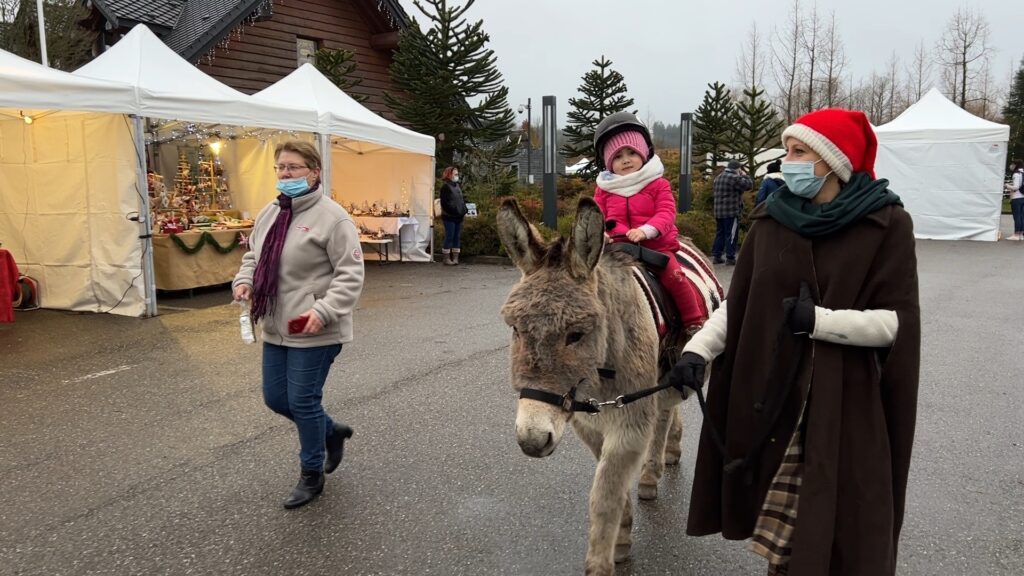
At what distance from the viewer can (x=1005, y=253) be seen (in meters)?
15.6

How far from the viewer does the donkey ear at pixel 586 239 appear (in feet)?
7.57

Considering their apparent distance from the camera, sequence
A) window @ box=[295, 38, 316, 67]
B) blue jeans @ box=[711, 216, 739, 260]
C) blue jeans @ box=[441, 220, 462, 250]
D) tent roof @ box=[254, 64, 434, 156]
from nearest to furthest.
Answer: tent roof @ box=[254, 64, 434, 156] → blue jeans @ box=[711, 216, 739, 260] → blue jeans @ box=[441, 220, 462, 250] → window @ box=[295, 38, 316, 67]

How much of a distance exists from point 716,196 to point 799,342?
11.9 meters

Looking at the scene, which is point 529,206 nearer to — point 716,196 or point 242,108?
point 716,196

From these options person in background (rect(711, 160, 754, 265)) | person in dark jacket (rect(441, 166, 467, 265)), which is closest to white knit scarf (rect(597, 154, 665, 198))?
person in background (rect(711, 160, 754, 265))

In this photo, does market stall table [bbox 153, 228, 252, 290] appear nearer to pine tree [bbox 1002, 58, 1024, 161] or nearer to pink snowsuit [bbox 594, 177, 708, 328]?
pink snowsuit [bbox 594, 177, 708, 328]

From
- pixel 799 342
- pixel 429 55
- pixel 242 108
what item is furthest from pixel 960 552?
pixel 429 55

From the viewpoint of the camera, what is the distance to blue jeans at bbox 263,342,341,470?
3443 millimetres

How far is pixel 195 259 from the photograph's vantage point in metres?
10.1

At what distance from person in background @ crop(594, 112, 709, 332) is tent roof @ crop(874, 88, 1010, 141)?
1773 centimetres

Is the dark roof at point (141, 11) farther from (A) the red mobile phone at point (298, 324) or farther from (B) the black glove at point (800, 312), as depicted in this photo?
(B) the black glove at point (800, 312)

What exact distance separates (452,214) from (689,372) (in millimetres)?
12098

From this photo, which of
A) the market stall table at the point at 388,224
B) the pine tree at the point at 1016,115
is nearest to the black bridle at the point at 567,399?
the market stall table at the point at 388,224

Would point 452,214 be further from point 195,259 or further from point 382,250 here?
point 195,259
